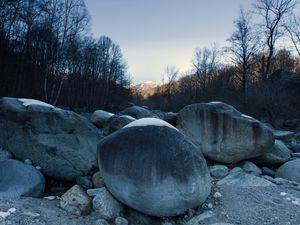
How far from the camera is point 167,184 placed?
3992 millimetres

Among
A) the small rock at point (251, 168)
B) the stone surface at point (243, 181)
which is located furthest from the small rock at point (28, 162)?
the small rock at point (251, 168)

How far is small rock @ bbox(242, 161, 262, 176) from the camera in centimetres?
663

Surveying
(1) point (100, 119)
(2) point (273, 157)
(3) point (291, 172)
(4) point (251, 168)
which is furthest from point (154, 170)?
(1) point (100, 119)

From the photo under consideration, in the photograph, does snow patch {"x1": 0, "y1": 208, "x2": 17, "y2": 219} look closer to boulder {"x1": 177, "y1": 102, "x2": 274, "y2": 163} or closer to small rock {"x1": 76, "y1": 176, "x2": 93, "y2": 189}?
small rock {"x1": 76, "y1": 176, "x2": 93, "y2": 189}

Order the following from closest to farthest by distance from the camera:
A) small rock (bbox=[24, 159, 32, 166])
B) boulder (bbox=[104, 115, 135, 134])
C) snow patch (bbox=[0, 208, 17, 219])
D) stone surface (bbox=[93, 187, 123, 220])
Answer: snow patch (bbox=[0, 208, 17, 219]) → stone surface (bbox=[93, 187, 123, 220]) → small rock (bbox=[24, 159, 32, 166]) → boulder (bbox=[104, 115, 135, 134])

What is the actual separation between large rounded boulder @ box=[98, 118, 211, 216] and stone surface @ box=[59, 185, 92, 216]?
1.35 feet

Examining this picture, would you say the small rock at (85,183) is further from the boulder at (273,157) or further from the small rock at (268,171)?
the boulder at (273,157)

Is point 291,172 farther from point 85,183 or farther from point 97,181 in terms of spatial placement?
point 85,183

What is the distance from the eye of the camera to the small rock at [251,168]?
663cm

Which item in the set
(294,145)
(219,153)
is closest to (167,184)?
(219,153)

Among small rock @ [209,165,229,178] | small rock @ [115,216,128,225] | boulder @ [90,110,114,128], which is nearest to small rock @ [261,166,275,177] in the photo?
small rock @ [209,165,229,178]

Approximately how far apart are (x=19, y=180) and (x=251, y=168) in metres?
5.06

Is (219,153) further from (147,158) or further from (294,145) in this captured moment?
(294,145)

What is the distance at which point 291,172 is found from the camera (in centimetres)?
Result: 619
